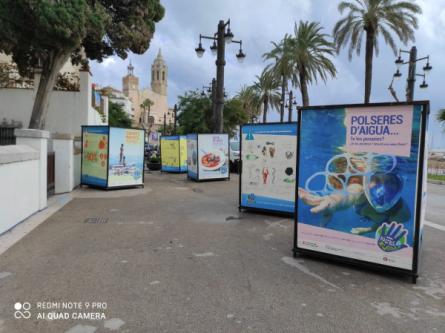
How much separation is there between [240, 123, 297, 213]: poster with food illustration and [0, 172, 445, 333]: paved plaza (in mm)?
1158

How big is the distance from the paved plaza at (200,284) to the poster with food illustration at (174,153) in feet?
40.7

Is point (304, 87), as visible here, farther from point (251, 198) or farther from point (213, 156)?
point (251, 198)

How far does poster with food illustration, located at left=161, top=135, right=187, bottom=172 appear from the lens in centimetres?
1867

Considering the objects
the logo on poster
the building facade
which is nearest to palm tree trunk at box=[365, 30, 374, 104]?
the logo on poster

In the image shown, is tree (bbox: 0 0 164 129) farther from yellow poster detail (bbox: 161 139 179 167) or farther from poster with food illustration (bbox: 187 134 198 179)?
yellow poster detail (bbox: 161 139 179 167)

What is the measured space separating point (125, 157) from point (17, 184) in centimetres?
547

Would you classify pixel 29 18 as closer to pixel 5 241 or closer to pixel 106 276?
pixel 5 241

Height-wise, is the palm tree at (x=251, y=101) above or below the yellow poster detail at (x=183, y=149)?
above

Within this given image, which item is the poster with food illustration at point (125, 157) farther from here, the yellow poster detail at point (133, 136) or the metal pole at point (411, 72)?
the metal pole at point (411, 72)

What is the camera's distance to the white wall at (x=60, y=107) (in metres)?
13.6

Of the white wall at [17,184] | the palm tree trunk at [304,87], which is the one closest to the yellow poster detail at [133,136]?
the white wall at [17,184]

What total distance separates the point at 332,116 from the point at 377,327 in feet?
8.06

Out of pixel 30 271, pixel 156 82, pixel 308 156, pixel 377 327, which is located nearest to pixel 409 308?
pixel 377 327

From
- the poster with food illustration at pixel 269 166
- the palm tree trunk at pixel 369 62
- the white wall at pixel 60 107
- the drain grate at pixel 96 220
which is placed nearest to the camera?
the drain grate at pixel 96 220
